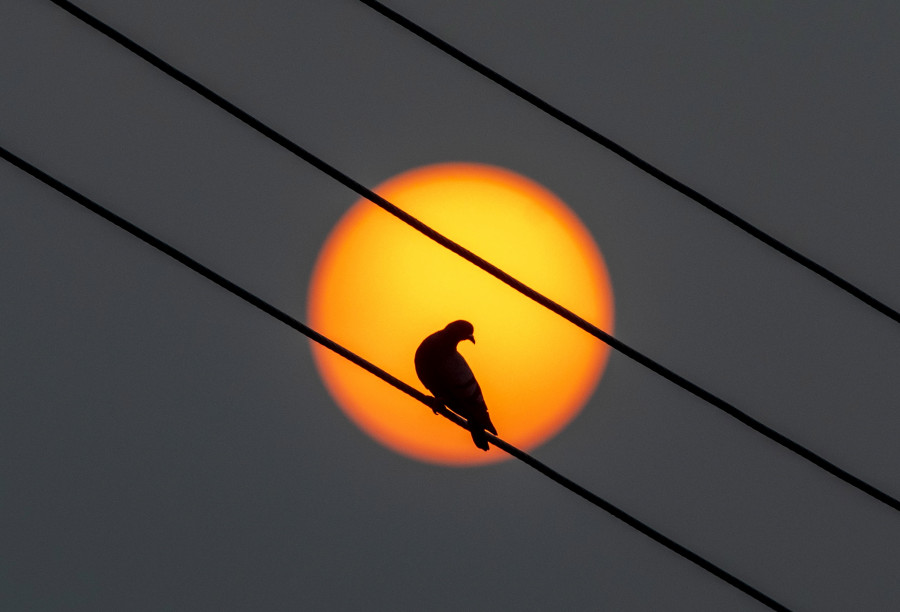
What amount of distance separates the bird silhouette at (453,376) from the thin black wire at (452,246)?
12.3 feet

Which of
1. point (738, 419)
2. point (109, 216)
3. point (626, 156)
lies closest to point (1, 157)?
point (109, 216)

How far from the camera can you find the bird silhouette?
9.14 metres

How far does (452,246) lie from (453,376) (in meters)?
4.60

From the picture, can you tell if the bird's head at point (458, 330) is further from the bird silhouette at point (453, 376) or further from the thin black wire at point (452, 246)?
the thin black wire at point (452, 246)

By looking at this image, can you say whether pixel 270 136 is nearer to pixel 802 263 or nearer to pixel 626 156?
pixel 626 156

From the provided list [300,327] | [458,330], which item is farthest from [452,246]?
[458,330]

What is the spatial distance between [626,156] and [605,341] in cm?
71

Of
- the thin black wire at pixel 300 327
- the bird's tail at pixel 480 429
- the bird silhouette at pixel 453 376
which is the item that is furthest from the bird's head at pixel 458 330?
the thin black wire at pixel 300 327

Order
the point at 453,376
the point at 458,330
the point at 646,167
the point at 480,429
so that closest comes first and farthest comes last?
the point at 646,167 → the point at 480,429 → the point at 453,376 → the point at 458,330

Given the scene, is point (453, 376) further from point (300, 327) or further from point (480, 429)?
point (300, 327)

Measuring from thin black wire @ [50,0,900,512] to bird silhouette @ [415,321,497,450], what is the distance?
3.75m

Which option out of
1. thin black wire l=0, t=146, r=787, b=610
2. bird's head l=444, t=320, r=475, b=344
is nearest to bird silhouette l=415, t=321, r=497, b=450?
bird's head l=444, t=320, r=475, b=344

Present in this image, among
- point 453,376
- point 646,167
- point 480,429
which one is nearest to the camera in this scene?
point 646,167

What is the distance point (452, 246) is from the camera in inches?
193
